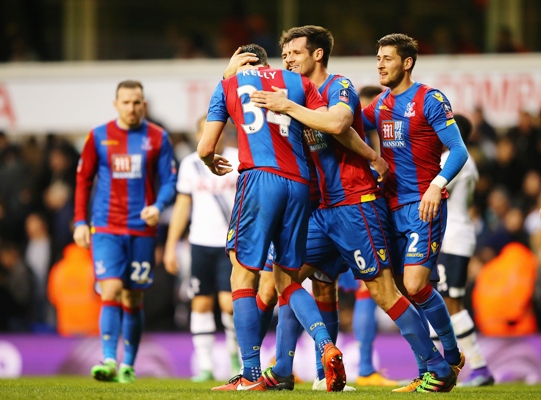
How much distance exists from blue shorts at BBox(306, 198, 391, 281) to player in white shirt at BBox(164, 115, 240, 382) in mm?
2752

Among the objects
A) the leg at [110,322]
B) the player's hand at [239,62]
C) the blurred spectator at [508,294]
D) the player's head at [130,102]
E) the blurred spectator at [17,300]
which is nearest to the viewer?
the player's hand at [239,62]

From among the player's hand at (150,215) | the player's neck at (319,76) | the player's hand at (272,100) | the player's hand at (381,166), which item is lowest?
the player's hand at (150,215)

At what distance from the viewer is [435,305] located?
22.6 ft

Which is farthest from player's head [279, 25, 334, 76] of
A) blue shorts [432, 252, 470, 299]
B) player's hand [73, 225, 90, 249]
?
player's hand [73, 225, 90, 249]

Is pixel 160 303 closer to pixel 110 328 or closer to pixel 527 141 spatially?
pixel 110 328

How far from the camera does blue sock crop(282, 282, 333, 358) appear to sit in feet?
20.3

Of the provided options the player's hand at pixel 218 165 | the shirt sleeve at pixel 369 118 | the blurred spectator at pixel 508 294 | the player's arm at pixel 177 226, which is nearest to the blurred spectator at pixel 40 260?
the player's arm at pixel 177 226

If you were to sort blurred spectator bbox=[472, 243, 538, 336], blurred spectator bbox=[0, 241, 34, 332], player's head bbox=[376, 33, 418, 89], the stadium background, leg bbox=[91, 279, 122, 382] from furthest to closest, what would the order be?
blurred spectator bbox=[0, 241, 34, 332], the stadium background, blurred spectator bbox=[472, 243, 538, 336], leg bbox=[91, 279, 122, 382], player's head bbox=[376, 33, 418, 89]

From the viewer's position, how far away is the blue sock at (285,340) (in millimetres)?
6875

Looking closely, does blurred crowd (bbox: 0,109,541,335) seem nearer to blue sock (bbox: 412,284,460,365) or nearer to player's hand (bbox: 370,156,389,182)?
blue sock (bbox: 412,284,460,365)

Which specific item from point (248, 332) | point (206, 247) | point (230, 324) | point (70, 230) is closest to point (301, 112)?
point (248, 332)

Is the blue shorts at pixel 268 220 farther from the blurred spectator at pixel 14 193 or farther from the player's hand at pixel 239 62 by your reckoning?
the blurred spectator at pixel 14 193

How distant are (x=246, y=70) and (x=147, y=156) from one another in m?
2.58

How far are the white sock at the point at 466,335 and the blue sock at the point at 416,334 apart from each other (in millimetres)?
1872
